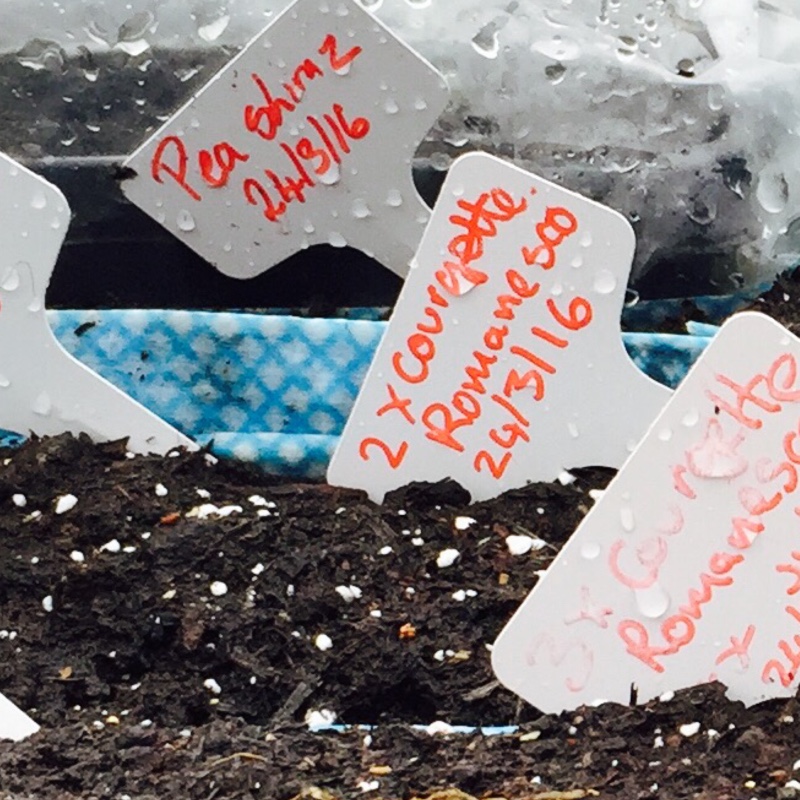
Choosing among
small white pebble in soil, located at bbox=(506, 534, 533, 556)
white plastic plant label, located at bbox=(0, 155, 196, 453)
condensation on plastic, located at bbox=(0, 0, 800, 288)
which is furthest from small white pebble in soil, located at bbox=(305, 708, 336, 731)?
condensation on plastic, located at bbox=(0, 0, 800, 288)

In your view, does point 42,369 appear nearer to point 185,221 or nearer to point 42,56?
point 185,221

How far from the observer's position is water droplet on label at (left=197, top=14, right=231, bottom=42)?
134cm

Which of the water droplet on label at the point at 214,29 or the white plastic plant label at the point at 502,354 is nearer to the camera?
the white plastic plant label at the point at 502,354

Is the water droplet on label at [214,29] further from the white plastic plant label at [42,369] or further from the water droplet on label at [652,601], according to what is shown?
the water droplet on label at [652,601]

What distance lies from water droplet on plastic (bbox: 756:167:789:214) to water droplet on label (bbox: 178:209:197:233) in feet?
1.84

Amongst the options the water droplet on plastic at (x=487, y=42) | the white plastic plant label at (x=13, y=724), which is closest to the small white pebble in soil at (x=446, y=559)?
the white plastic plant label at (x=13, y=724)

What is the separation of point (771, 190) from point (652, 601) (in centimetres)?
71

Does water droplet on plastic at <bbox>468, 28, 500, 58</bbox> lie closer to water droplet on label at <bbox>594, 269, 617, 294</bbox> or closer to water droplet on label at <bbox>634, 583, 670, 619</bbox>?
water droplet on label at <bbox>594, 269, 617, 294</bbox>

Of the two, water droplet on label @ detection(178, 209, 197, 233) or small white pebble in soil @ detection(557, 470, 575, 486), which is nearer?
small white pebble in soil @ detection(557, 470, 575, 486)

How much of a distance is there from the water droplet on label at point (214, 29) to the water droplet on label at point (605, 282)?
1.70ft

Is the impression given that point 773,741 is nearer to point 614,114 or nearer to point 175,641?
point 175,641

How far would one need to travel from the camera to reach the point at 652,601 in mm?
792

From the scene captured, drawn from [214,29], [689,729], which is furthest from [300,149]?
[689,729]

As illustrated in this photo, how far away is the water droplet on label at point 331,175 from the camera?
4.05ft
